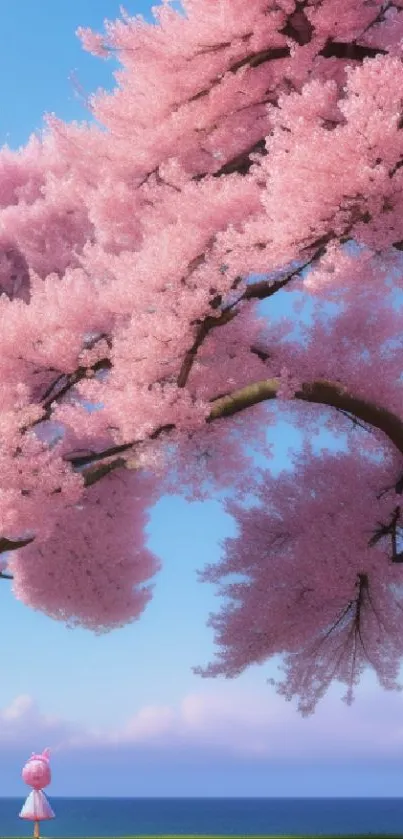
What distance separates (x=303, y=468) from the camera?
10.9m

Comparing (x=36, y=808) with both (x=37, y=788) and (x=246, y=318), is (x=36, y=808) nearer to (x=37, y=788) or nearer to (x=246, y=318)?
(x=37, y=788)

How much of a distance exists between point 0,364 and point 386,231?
4167 millimetres

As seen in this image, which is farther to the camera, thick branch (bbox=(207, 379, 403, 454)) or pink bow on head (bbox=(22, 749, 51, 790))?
pink bow on head (bbox=(22, 749, 51, 790))

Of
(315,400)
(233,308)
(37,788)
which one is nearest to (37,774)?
(37,788)

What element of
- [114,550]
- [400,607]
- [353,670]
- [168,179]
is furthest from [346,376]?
[114,550]

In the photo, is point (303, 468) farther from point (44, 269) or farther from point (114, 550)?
point (44, 269)

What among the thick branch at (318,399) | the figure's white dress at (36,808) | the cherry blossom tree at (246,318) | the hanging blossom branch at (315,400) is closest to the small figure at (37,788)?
the figure's white dress at (36,808)

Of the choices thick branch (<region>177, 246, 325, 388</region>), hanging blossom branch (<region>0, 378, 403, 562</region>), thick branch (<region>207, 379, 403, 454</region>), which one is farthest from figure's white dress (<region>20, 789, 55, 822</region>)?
thick branch (<region>177, 246, 325, 388</region>)

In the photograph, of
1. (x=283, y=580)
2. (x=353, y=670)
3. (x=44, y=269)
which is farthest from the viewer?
(x=44, y=269)

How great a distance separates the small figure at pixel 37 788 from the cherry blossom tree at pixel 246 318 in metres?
2.65

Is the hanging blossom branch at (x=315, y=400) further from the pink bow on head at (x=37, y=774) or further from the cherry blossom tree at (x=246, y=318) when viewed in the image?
the pink bow on head at (x=37, y=774)

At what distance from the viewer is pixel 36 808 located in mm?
10812

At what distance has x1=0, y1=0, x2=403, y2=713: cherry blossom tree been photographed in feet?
21.9

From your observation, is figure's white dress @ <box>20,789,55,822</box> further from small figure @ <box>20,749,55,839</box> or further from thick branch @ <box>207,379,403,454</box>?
thick branch @ <box>207,379,403,454</box>
